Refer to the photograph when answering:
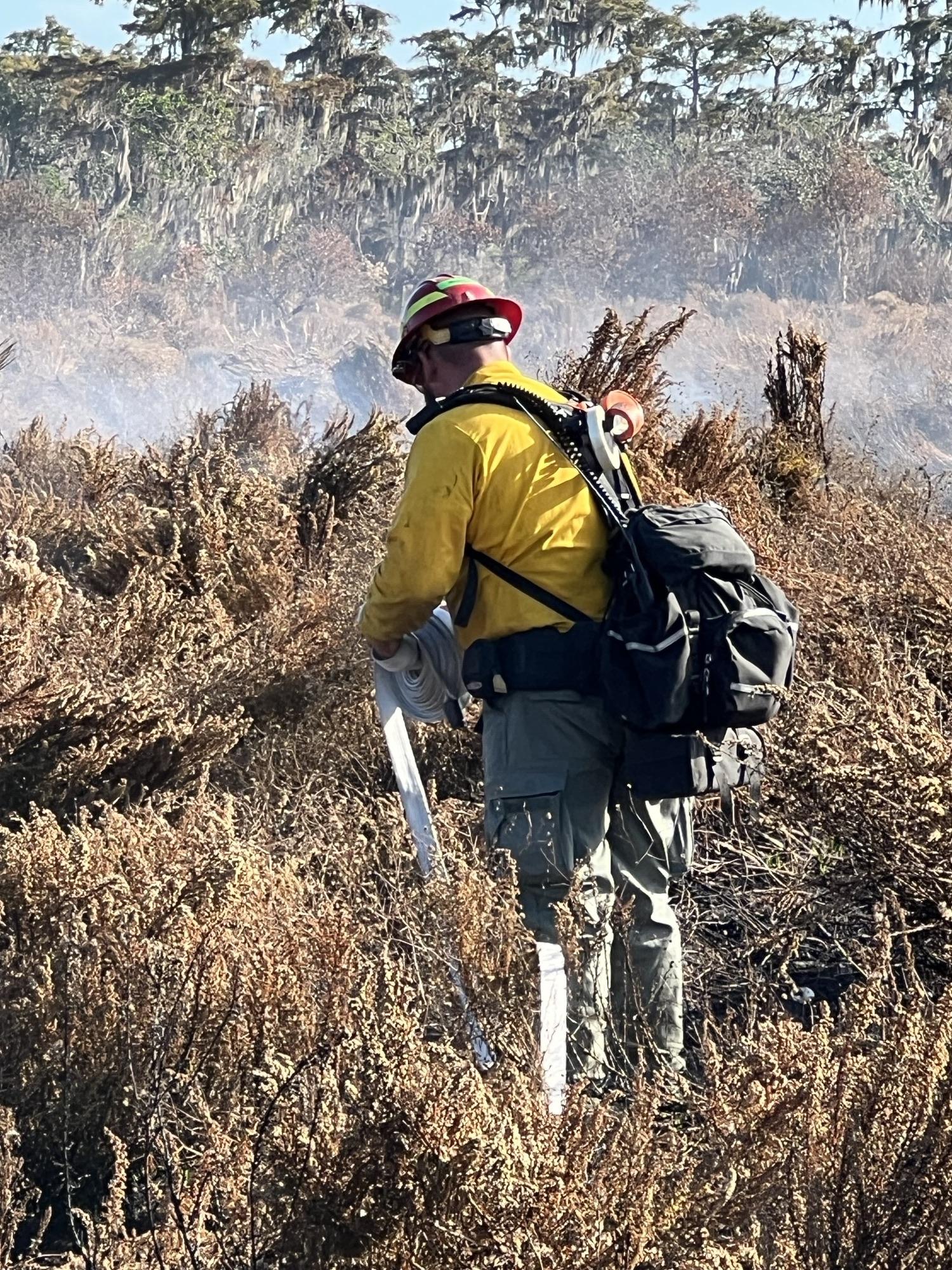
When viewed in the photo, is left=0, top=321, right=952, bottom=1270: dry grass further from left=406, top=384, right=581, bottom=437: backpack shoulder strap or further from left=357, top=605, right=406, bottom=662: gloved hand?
left=406, top=384, right=581, bottom=437: backpack shoulder strap

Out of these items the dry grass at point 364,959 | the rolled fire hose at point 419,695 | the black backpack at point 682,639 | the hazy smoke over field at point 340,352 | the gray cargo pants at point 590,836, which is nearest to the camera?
the dry grass at point 364,959

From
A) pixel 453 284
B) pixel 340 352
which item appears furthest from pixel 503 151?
pixel 453 284

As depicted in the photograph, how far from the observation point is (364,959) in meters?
2.45

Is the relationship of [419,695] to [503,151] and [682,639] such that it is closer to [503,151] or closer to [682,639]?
[682,639]

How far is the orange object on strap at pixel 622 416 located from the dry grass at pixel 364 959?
727 millimetres

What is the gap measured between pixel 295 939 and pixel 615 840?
77 cm

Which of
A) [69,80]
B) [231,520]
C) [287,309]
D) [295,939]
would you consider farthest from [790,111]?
[295,939]

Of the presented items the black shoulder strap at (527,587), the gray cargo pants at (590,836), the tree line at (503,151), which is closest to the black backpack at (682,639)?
the black shoulder strap at (527,587)

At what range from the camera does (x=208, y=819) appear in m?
3.61

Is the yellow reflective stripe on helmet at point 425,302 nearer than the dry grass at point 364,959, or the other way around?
the dry grass at point 364,959

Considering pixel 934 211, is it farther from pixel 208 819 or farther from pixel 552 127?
pixel 208 819

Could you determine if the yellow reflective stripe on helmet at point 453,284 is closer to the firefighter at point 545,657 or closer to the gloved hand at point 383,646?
the firefighter at point 545,657

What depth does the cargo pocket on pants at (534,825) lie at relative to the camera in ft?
9.69

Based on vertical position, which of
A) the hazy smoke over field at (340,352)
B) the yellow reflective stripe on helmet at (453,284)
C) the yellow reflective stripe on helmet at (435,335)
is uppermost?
the yellow reflective stripe on helmet at (453,284)
